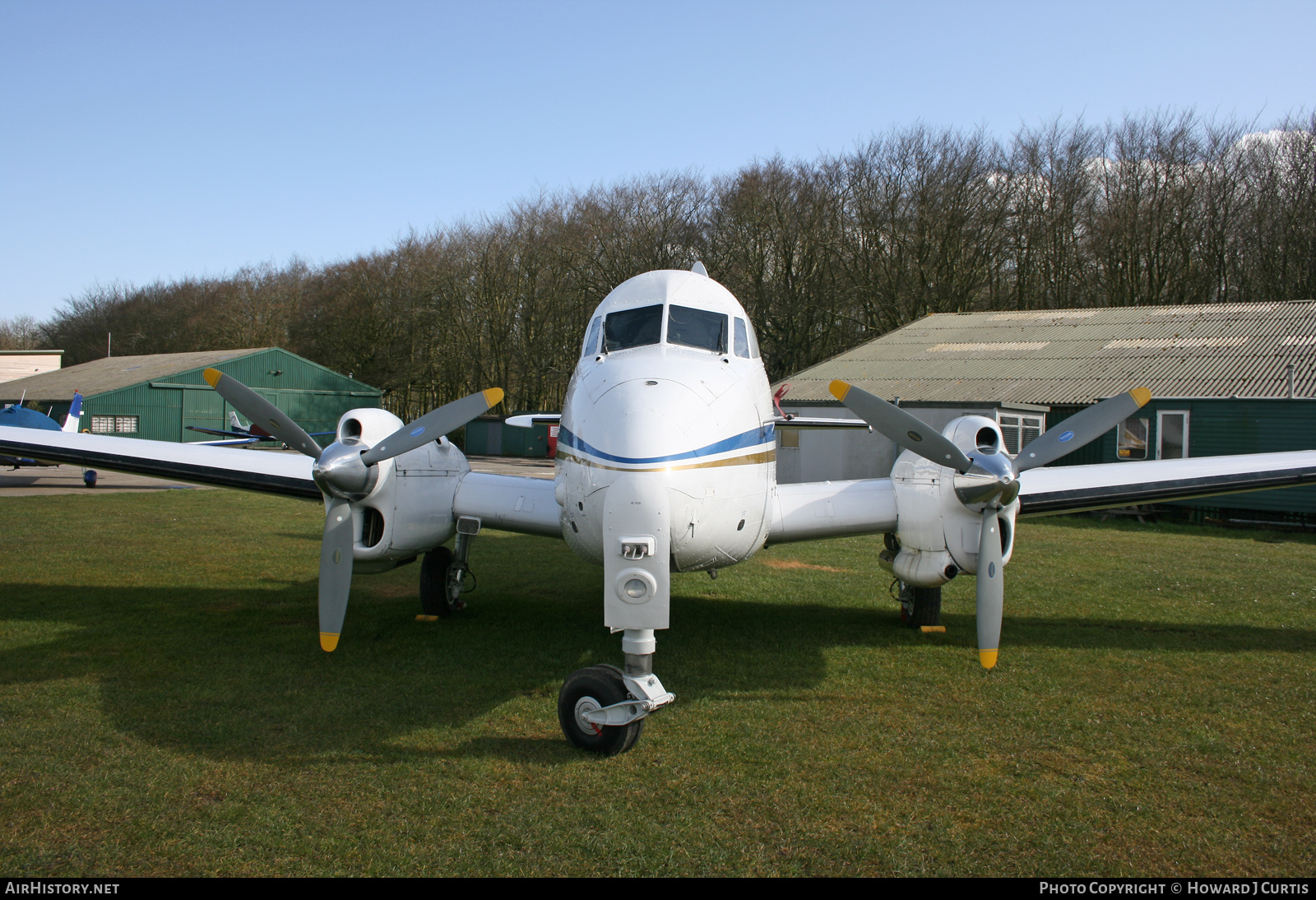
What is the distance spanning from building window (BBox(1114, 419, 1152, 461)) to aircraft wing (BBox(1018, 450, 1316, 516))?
45.5 ft

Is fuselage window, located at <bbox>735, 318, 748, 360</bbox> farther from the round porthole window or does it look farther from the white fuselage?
the round porthole window

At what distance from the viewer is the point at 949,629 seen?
8.34 metres

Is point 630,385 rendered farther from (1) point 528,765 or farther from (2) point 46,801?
(2) point 46,801

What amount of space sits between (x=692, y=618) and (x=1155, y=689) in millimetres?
4361

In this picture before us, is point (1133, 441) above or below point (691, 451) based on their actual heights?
above

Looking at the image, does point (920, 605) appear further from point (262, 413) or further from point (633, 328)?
point (262, 413)

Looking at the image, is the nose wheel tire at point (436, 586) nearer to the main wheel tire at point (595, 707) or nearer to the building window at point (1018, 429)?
the main wheel tire at point (595, 707)

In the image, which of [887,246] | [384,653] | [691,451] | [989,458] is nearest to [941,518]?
[989,458]

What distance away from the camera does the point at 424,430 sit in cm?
660

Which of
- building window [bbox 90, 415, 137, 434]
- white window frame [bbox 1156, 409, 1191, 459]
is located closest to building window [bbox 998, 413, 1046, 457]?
white window frame [bbox 1156, 409, 1191, 459]

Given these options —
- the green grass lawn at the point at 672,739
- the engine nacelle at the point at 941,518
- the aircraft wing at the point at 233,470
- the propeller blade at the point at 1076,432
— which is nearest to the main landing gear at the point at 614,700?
the green grass lawn at the point at 672,739

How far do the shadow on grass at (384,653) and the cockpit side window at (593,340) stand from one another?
2719 mm

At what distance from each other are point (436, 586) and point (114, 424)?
1421 inches

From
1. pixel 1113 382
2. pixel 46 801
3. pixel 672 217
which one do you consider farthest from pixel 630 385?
pixel 672 217
